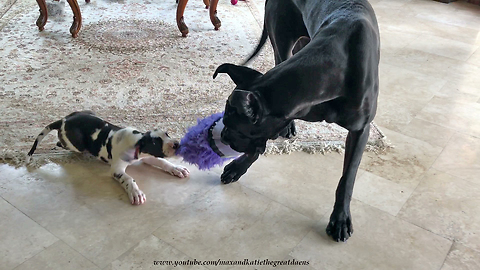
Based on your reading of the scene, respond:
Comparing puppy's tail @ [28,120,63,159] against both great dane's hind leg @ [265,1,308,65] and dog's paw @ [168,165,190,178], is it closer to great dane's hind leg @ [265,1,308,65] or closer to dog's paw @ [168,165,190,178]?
dog's paw @ [168,165,190,178]

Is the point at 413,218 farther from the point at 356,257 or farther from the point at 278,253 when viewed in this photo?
the point at 278,253

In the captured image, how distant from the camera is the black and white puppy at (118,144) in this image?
1.59 metres

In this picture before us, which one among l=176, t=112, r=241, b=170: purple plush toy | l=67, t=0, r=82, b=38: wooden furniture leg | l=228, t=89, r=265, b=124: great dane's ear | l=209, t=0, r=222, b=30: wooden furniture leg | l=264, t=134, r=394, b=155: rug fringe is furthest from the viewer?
l=209, t=0, r=222, b=30: wooden furniture leg

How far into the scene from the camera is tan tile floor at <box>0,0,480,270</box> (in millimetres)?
1376

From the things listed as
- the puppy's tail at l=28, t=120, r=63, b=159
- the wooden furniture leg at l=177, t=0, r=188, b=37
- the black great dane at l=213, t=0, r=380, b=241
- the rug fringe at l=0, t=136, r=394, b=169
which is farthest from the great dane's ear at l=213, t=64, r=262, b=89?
the wooden furniture leg at l=177, t=0, r=188, b=37

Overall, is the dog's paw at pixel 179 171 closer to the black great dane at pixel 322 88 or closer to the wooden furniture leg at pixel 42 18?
the black great dane at pixel 322 88

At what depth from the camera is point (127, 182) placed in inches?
63.3

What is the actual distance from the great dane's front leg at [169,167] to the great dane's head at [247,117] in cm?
54

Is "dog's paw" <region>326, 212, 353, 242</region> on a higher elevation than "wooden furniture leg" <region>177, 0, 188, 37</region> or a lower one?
lower

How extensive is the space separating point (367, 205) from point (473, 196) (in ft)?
1.41

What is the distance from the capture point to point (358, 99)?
1.21 m

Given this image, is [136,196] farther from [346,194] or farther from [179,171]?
[346,194]

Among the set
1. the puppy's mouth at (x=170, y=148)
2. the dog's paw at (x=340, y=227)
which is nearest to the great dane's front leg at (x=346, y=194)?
the dog's paw at (x=340, y=227)

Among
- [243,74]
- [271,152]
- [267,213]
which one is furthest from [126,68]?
[243,74]
